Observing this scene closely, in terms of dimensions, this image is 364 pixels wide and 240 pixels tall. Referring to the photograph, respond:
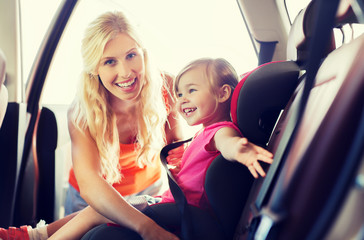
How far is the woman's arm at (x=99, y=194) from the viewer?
0.93m

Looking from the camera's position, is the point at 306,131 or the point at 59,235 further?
the point at 59,235

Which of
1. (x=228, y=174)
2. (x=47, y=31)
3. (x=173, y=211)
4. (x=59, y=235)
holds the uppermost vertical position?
(x=47, y=31)

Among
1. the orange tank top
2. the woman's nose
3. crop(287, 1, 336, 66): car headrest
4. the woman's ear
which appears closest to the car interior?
crop(287, 1, 336, 66): car headrest

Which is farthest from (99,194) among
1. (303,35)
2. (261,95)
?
(303,35)

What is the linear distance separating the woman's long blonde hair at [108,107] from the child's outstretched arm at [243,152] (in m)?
0.65

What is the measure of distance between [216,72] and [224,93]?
0.08 m

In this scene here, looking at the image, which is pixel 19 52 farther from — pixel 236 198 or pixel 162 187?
pixel 236 198

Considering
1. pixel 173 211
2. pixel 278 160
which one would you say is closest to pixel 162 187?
pixel 173 211

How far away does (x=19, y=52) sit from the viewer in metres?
1.68

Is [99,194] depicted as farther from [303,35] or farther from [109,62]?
[303,35]

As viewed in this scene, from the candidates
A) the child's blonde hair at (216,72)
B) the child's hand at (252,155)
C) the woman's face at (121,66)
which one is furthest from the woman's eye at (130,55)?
the child's hand at (252,155)

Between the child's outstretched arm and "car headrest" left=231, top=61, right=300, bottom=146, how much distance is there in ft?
0.16

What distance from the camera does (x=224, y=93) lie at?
A: 43.9 inches

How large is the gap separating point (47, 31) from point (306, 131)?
65.4 inches
